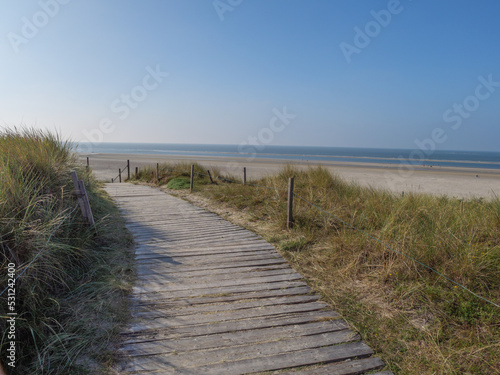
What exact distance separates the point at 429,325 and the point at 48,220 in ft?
15.1

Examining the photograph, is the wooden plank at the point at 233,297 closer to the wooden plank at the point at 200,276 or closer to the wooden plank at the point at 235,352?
the wooden plank at the point at 200,276

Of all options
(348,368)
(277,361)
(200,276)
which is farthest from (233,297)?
(348,368)

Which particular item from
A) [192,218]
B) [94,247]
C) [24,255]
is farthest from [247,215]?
[24,255]

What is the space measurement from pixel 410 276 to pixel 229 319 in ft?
7.52

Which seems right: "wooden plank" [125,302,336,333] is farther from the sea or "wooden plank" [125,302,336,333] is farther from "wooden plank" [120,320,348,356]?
the sea

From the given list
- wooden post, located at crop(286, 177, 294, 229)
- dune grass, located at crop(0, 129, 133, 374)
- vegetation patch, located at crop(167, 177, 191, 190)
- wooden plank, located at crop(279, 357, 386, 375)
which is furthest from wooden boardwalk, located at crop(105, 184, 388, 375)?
vegetation patch, located at crop(167, 177, 191, 190)

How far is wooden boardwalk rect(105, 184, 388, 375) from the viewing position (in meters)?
2.50

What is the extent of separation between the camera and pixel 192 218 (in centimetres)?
714

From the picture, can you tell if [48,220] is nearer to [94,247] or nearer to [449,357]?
[94,247]

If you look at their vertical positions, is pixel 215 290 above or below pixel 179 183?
below

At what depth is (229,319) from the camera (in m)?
3.08

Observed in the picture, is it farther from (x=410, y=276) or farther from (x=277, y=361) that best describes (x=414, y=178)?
(x=277, y=361)

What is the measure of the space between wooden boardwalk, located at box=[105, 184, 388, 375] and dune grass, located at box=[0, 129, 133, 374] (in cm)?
28

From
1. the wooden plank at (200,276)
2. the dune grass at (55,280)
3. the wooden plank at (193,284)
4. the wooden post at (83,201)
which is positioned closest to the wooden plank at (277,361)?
the dune grass at (55,280)
